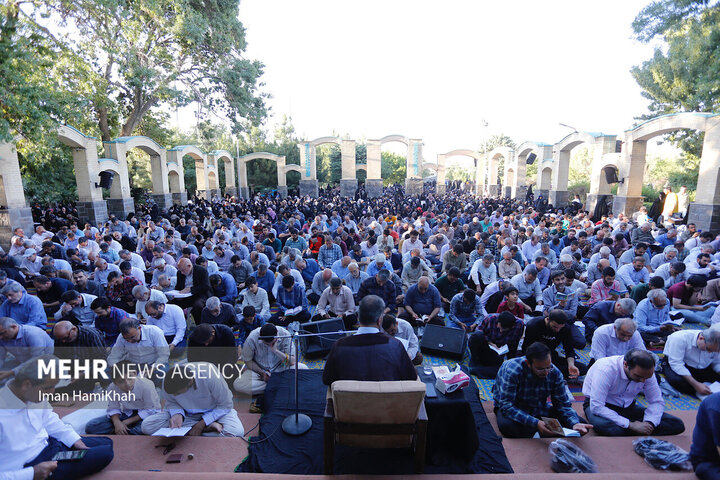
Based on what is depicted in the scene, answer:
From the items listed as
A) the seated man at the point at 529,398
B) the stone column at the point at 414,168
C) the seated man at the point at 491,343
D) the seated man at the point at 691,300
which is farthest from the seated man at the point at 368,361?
the stone column at the point at 414,168

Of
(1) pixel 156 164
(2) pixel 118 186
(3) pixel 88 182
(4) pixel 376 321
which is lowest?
(4) pixel 376 321

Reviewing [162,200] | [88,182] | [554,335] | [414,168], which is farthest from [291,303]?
[414,168]

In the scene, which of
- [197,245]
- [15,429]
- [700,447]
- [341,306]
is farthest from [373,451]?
[197,245]

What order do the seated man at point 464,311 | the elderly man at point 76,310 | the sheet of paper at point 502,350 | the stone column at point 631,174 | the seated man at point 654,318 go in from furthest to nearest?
the stone column at point 631,174 → the seated man at point 464,311 → the seated man at point 654,318 → the elderly man at point 76,310 → the sheet of paper at point 502,350

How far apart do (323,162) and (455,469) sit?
122 ft

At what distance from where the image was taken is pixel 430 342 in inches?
225

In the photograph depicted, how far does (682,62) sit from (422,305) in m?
20.9

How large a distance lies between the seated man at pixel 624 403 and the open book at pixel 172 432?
12.4 ft

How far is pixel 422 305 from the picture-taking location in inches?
248

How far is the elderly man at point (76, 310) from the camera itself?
17.4 ft

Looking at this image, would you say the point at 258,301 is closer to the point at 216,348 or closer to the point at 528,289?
the point at 216,348

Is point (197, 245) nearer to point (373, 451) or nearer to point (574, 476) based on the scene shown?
point (373, 451)

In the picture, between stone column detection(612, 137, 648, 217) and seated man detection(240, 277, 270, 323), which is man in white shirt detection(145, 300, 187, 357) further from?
stone column detection(612, 137, 648, 217)

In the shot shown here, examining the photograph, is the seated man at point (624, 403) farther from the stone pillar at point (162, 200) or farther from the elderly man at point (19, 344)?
the stone pillar at point (162, 200)
